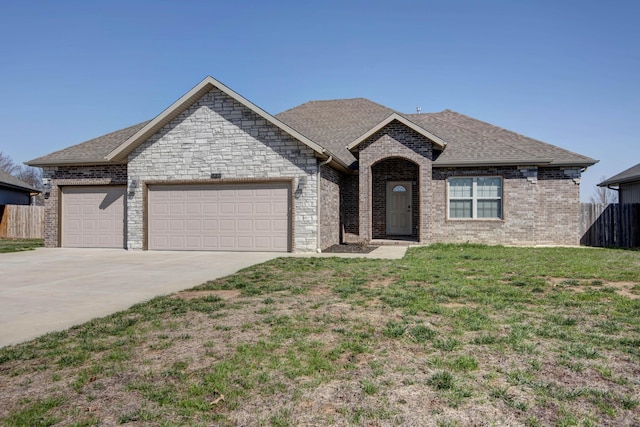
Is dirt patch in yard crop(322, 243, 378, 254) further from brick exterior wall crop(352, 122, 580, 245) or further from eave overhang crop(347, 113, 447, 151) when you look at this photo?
eave overhang crop(347, 113, 447, 151)

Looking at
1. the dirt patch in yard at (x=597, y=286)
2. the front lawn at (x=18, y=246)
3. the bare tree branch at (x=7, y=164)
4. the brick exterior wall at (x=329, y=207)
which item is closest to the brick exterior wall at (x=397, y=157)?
the brick exterior wall at (x=329, y=207)

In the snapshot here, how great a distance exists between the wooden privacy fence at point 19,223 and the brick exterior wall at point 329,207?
61.2ft

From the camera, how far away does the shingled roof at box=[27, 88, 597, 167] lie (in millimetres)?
16391

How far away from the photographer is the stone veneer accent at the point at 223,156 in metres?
14.4

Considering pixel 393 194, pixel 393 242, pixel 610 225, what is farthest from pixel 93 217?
pixel 610 225

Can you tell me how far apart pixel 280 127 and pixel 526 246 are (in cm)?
1072

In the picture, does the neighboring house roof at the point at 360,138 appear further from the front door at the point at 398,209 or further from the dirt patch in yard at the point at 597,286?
the dirt patch in yard at the point at 597,286

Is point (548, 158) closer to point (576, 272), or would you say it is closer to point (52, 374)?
point (576, 272)

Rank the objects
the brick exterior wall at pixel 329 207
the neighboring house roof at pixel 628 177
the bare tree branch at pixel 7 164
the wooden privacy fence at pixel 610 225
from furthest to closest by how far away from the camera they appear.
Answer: the bare tree branch at pixel 7 164
the neighboring house roof at pixel 628 177
the wooden privacy fence at pixel 610 225
the brick exterior wall at pixel 329 207

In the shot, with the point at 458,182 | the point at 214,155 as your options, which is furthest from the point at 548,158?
the point at 214,155

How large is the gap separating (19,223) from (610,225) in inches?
1212

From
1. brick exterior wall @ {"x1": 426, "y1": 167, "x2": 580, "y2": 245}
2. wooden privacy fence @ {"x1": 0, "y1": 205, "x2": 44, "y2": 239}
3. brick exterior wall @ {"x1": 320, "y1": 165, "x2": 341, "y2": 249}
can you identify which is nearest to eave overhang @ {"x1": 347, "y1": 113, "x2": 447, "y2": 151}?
brick exterior wall @ {"x1": 426, "y1": 167, "x2": 580, "y2": 245}

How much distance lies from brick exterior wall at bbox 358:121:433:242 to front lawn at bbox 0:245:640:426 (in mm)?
9438

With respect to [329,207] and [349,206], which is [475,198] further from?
[329,207]
